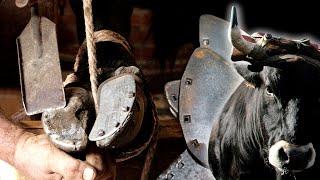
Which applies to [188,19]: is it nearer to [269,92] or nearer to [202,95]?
[202,95]

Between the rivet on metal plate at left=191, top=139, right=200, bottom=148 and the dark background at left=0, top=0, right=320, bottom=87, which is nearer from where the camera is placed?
the dark background at left=0, top=0, right=320, bottom=87

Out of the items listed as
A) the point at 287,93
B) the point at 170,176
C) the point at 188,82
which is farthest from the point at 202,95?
the point at 287,93

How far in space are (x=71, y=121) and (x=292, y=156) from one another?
36 cm

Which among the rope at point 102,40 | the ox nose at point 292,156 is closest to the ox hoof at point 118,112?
the rope at point 102,40

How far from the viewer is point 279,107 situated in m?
0.92

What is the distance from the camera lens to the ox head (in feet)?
2.85

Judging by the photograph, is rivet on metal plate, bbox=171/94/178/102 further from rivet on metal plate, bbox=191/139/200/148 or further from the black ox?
the black ox

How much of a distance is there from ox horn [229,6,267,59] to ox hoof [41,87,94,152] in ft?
0.94

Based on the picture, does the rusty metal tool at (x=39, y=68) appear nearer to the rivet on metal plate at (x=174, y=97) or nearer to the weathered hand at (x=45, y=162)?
the weathered hand at (x=45, y=162)

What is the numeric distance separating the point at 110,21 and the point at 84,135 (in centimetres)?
39

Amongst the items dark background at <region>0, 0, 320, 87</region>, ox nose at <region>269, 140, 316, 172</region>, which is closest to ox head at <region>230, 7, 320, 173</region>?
ox nose at <region>269, 140, 316, 172</region>

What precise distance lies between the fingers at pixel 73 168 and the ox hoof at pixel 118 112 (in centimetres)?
4

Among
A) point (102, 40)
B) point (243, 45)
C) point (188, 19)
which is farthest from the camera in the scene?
point (188, 19)

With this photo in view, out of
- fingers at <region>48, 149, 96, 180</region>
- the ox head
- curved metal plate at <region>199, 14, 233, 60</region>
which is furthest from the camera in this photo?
curved metal plate at <region>199, 14, 233, 60</region>
